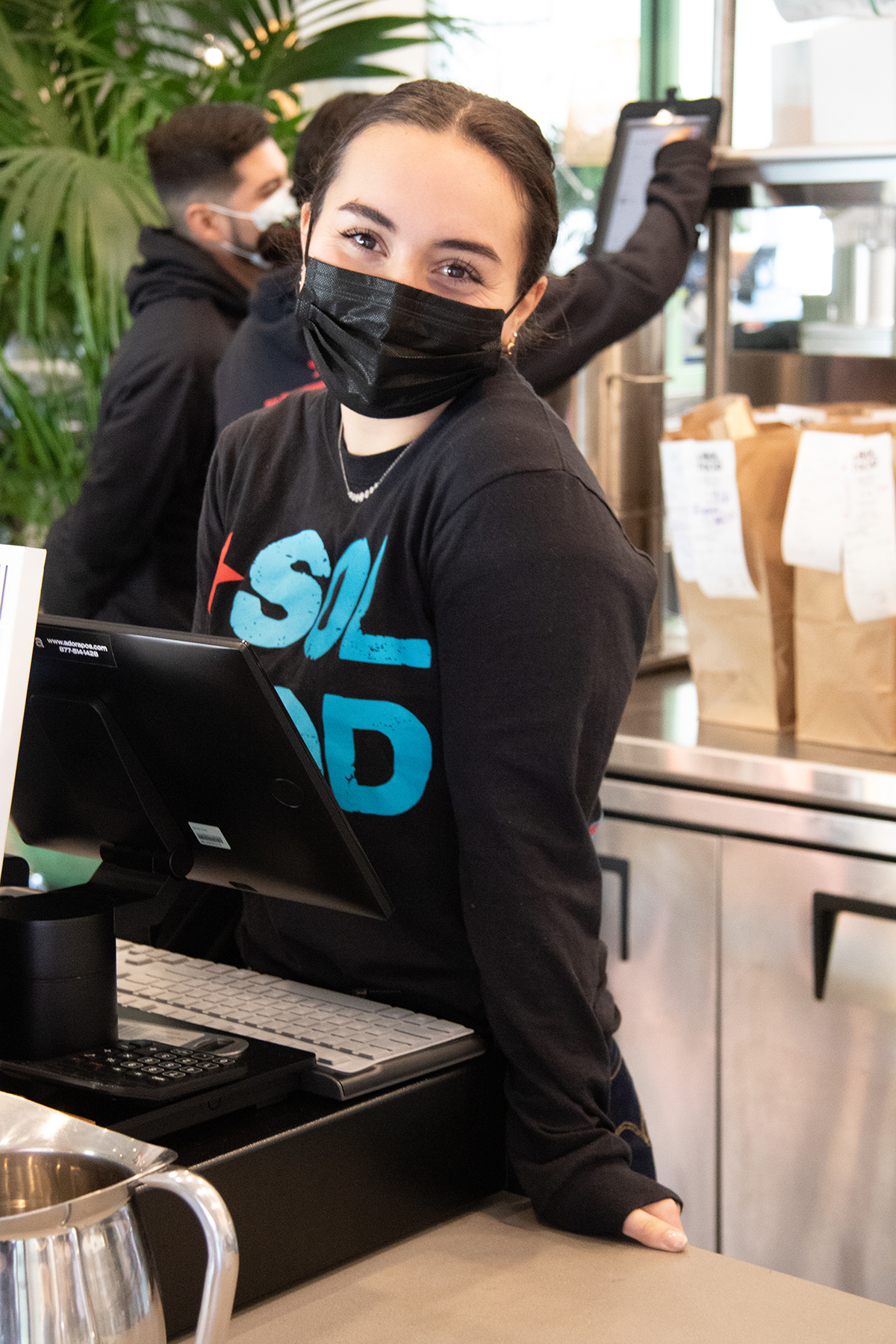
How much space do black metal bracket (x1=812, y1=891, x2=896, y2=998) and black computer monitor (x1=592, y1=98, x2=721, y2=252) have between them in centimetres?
95

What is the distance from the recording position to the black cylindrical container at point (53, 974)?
2.77 ft

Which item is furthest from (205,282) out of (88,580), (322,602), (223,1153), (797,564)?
(223,1153)

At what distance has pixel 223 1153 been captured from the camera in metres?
0.79

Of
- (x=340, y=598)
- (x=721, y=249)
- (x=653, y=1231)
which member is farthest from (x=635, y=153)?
(x=653, y=1231)

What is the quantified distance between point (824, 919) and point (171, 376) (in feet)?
4.38

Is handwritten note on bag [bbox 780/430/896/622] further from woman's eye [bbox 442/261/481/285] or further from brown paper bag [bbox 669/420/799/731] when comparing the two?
woman's eye [bbox 442/261/481/285]

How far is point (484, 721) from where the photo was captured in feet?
2.98

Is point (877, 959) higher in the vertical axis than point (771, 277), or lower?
lower

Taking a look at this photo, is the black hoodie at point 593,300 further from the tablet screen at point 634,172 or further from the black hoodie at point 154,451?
the black hoodie at point 154,451

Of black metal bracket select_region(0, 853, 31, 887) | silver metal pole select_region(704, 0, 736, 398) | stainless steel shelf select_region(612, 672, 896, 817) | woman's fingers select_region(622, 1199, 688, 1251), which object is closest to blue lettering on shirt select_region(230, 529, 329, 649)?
black metal bracket select_region(0, 853, 31, 887)

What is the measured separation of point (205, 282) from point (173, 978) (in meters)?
1.61

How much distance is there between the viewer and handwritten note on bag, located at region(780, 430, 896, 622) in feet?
5.41

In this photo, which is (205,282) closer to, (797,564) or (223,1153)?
(797,564)

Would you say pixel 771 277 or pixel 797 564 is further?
pixel 771 277
